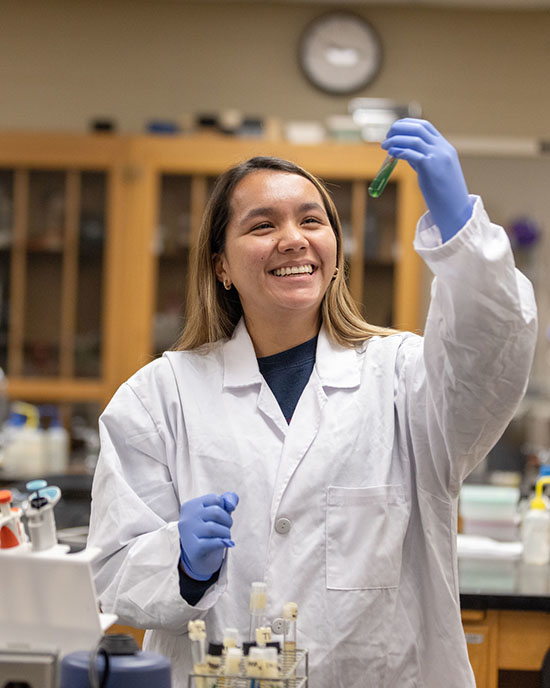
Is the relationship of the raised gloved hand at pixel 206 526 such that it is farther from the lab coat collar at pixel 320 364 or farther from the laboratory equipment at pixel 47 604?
the lab coat collar at pixel 320 364

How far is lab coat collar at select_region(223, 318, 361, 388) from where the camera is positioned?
1580 millimetres

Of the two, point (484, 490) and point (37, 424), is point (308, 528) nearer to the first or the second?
point (484, 490)

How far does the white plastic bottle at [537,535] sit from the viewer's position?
90.8 inches

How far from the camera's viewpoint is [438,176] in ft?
4.07

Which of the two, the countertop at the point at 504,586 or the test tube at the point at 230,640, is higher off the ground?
the test tube at the point at 230,640

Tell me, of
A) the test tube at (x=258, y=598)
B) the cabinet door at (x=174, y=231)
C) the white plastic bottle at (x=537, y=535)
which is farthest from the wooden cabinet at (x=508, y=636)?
the cabinet door at (x=174, y=231)

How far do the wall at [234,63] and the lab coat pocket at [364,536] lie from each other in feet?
11.6

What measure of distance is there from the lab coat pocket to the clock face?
3.56 m

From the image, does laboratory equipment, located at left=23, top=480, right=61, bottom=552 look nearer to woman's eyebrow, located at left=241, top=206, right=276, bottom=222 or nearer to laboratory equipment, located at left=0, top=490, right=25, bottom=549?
laboratory equipment, located at left=0, top=490, right=25, bottom=549

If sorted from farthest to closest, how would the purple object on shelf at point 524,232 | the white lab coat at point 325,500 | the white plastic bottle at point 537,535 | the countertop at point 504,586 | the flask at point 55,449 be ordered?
the purple object on shelf at point 524,232, the flask at point 55,449, the white plastic bottle at point 537,535, the countertop at point 504,586, the white lab coat at point 325,500

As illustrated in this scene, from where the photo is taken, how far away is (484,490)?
2582 millimetres

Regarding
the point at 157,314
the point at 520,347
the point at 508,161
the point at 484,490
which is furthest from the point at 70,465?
the point at 520,347

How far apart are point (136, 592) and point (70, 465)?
9.82 ft

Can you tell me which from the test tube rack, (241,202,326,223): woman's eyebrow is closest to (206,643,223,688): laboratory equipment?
the test tube rack
